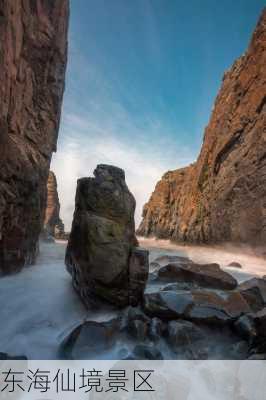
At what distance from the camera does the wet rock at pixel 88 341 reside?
405 centimetres

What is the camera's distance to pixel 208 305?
5188mm

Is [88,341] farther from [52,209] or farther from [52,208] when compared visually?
[52,208]

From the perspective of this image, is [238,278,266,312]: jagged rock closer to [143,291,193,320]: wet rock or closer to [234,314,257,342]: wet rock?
[234,314,257,342]: wet rock

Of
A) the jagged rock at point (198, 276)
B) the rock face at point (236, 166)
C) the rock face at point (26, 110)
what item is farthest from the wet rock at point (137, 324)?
the rock face at point (236, 166)

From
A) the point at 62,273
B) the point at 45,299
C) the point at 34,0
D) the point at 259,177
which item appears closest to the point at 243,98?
the point at 259,177

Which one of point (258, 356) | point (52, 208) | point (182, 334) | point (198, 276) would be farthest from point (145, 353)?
point (52, 208)

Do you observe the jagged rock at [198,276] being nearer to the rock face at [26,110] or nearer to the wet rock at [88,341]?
the wet rock at [88,341]

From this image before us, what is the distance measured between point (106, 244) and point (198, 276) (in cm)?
340

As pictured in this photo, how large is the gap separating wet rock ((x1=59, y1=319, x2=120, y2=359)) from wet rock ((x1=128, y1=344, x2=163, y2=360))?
510 millimetres

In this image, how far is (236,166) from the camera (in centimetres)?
1898

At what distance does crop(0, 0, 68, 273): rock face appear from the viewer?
810 centimetres

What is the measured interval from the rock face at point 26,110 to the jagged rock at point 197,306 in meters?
5.02

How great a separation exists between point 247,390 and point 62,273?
678cm

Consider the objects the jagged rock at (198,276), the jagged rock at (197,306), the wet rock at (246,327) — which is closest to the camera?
the wet rock at (246,327)
